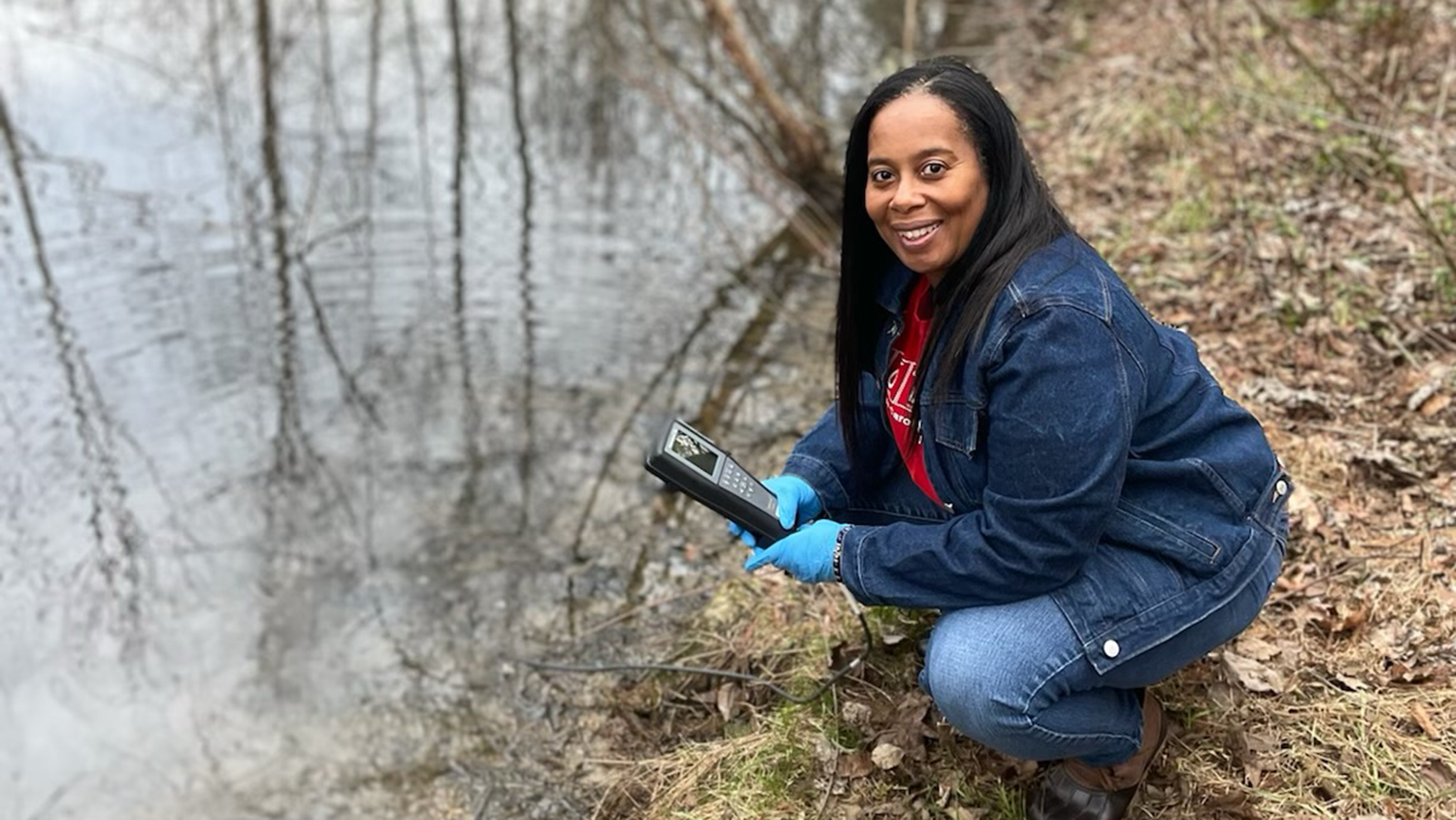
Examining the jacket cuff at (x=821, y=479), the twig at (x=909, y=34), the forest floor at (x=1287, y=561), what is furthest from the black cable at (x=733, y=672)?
the twig at (x=909, y=34)

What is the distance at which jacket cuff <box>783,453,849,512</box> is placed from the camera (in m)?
2.66

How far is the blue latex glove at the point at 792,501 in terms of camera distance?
2.53 metres

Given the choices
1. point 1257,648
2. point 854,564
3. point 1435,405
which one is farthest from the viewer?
point 1435,405

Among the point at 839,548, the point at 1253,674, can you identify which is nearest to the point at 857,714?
the point at 839,548

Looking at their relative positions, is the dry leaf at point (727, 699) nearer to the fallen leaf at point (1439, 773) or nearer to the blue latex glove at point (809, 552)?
the blue latex glove at point (809, 552)

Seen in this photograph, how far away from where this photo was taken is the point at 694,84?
752 centimetres

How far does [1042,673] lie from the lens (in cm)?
205

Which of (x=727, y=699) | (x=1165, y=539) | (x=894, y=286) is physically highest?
(x=894, y=286)

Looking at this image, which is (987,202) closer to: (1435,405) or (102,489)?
(1435,405)

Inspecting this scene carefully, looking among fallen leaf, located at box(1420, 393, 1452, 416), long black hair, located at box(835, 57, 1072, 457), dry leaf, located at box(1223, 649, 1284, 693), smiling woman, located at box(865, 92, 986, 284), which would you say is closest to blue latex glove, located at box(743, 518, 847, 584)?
long black hair, located at box(835, 57, 1072, 457)

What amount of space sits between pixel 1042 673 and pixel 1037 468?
40 cm

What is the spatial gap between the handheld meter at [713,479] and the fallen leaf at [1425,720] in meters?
1.41

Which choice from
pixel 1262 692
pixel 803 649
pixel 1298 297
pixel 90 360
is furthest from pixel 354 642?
pixel 1298 297

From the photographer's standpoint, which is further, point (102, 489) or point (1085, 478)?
point (102, 489)
